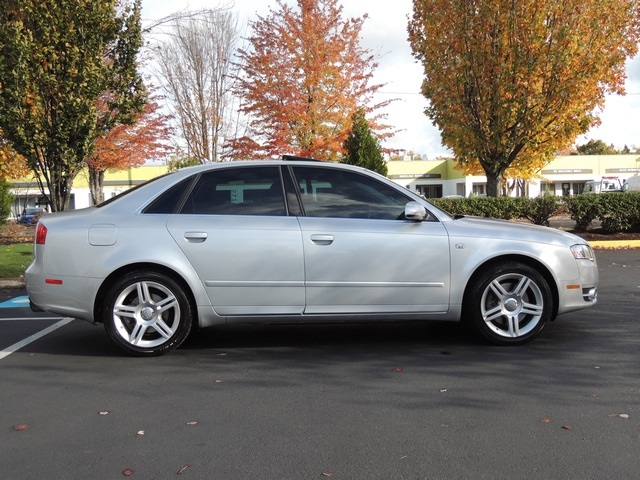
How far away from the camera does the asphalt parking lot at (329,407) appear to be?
10.7ft

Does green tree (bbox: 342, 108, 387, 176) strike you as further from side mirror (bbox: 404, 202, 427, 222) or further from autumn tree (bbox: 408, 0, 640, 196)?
side mirror (bbox: 404, 202, 427, 222)

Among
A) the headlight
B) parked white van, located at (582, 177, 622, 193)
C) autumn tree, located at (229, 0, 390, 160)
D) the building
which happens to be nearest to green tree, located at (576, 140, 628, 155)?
the building

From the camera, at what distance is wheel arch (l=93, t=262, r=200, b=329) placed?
541cm

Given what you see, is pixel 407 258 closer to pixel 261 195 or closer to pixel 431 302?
pixel 431 302

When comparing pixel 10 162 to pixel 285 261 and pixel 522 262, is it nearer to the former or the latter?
pixel 285 261

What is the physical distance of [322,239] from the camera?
543 centimetres

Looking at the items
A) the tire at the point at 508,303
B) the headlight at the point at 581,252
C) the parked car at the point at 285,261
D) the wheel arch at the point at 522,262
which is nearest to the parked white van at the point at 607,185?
the headlight at the point at 581,252

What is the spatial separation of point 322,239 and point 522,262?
1.84m

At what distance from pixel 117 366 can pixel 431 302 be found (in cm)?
274

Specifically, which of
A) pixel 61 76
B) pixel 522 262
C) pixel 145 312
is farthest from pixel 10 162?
pixel 522 262

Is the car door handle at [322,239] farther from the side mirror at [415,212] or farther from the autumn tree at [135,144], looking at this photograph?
the autumn tree at [135,144]

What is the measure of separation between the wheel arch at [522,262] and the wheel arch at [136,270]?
2398 millimetres

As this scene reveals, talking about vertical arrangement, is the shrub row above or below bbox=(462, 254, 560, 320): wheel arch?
above

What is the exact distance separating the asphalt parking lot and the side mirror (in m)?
1.18
